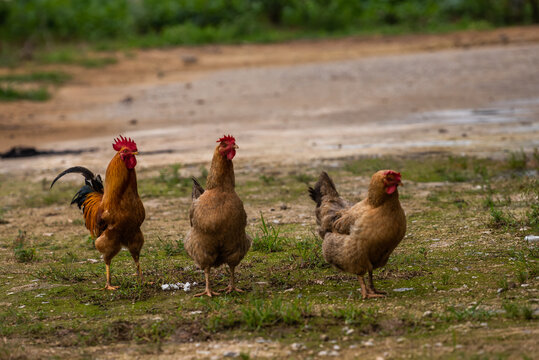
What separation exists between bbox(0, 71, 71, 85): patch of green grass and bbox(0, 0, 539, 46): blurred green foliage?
454 cm

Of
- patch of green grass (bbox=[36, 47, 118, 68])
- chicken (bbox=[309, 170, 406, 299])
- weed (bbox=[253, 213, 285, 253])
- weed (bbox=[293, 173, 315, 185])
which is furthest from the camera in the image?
patch of green grass (bbox=[36, 47, 118, 68])

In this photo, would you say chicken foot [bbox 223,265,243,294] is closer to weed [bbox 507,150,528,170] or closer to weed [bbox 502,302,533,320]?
weed [bbox 502,302,533,320]

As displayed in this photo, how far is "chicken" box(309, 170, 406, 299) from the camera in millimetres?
5969

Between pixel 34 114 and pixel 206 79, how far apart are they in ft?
16.3

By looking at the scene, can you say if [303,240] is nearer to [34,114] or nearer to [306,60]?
[34,114]

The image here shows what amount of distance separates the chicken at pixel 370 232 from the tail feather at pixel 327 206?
0.12m

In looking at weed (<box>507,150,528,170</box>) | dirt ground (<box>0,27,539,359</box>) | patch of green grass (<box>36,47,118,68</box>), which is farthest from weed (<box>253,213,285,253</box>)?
patch of green grass (<box>36,47,118,68</box>)

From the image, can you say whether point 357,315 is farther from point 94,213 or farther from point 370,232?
point 94,213

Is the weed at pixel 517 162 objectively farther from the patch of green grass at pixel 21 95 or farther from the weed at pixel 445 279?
the patch of green grass at pixel 21 95

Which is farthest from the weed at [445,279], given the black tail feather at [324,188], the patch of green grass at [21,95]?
the patch of green grass at [21,95]

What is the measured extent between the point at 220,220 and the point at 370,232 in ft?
4.07

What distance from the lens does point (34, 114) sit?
767 inches

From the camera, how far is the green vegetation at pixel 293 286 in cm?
528

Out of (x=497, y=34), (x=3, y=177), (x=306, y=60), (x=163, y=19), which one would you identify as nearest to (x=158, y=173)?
(x=3, y=177)
